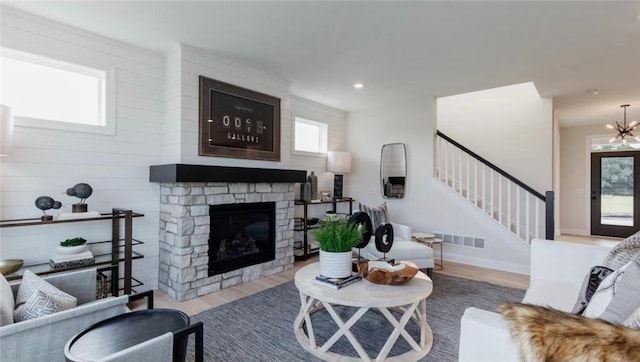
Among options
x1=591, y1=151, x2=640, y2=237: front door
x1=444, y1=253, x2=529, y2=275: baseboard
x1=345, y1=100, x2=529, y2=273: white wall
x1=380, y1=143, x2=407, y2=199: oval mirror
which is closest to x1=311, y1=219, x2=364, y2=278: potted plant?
x1=444, y1=253, x2=529, y2=275: baseboard

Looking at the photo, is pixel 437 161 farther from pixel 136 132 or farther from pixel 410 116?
pixel 136 132

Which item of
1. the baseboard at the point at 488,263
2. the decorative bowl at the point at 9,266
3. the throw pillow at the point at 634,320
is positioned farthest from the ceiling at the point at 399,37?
the baseboard at the point at 488,263

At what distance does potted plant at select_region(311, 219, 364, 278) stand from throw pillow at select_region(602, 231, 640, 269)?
5.08 feet

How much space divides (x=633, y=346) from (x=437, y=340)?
1.63 metres

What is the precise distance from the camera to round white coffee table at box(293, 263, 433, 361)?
6.65ft

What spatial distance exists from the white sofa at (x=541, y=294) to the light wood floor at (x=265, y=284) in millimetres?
1345

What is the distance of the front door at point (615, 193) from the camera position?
6.66 metres

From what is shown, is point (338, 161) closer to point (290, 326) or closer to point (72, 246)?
point (290, 326)

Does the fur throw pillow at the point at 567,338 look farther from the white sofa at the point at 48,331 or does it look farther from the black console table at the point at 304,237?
the black console table at the point at 304,237

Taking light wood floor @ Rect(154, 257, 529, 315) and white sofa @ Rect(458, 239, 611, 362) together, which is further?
light wood floor @ Rect(154, 257, 529, 315)

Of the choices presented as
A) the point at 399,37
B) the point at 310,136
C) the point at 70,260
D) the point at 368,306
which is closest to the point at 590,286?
the point at 368,306

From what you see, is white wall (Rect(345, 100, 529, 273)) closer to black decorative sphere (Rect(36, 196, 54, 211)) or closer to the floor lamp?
the floor lamp

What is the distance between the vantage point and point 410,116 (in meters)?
5.30

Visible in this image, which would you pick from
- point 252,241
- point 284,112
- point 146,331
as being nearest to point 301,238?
point 252,241
